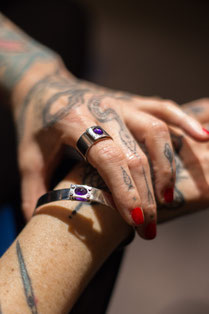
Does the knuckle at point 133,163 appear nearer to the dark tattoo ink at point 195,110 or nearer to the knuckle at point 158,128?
the knuckle at point 158,128

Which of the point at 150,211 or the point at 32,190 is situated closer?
the point at 150,211

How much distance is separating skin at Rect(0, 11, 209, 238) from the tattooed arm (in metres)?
0.09

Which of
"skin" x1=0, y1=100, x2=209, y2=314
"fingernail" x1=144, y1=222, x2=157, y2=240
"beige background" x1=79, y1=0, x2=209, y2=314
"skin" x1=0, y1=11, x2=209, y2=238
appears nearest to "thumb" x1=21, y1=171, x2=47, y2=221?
"skin" x1=0, y1=11, x2=209, y2=238

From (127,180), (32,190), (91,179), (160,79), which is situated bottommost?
(160,79)

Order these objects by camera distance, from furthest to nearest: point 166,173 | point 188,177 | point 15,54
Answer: point 15,54
point 188,177
point 166,173

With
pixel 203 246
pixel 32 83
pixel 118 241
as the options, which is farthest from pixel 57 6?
pixel 203 246

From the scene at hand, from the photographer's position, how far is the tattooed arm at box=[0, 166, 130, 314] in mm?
609

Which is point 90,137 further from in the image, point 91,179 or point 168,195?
point 168,195

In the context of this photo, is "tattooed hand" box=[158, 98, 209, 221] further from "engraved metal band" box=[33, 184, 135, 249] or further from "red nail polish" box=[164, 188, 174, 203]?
"engraved metal band" box=[33, 184, 135, 249]

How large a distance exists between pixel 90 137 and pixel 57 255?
27 cm

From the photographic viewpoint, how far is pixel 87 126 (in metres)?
0.70

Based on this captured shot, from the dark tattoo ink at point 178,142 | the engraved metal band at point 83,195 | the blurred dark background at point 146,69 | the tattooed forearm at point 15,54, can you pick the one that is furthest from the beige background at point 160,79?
the tattooed forearm at point 15,54

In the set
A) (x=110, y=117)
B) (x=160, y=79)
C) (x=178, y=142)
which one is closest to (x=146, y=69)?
(x=160, y=79)

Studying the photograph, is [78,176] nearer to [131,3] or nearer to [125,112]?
[125,112]
